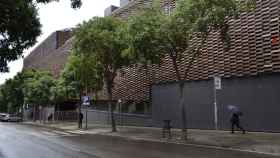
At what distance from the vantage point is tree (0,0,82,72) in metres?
12.1

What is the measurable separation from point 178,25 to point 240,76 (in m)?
6.05

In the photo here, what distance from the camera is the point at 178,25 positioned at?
2119cm

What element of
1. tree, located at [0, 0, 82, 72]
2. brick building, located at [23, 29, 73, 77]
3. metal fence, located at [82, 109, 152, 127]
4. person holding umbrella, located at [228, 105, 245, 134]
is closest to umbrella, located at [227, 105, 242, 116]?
person holding umbrella, located at [228, 105, 245, 134]

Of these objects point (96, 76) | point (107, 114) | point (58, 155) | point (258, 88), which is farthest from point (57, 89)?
point (58, 155)

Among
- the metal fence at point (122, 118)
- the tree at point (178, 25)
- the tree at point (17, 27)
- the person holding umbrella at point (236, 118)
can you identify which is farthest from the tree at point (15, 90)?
the tree at point (17, 27)

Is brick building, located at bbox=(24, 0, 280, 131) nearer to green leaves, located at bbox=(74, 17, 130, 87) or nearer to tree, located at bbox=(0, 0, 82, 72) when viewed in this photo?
green leaves, located at bbox=(74, 17, 130, 87)

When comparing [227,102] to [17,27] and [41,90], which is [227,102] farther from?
[41,90]

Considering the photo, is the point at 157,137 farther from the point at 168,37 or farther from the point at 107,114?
the point at 107,114

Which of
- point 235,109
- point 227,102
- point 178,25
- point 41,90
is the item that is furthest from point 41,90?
point 178,25

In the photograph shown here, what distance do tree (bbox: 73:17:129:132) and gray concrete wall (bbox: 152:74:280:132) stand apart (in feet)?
15.0

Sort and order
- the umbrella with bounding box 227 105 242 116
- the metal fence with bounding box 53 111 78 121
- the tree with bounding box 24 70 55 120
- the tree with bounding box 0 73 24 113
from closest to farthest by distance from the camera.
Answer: the umbrella with bounding box 227 105 242 116
the tree with bounding box 24 70 55 120
the metal fence with bounding box 53 111 78 121
the tree with bounding box 0 73 24 113

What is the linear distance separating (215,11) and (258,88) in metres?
6.45

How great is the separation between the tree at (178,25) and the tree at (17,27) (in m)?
7.58

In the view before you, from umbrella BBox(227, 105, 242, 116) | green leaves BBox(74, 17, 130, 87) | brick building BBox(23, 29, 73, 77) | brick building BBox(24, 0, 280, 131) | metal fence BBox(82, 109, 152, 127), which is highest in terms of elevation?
brick building BBox(23, 29, 73, 77)
